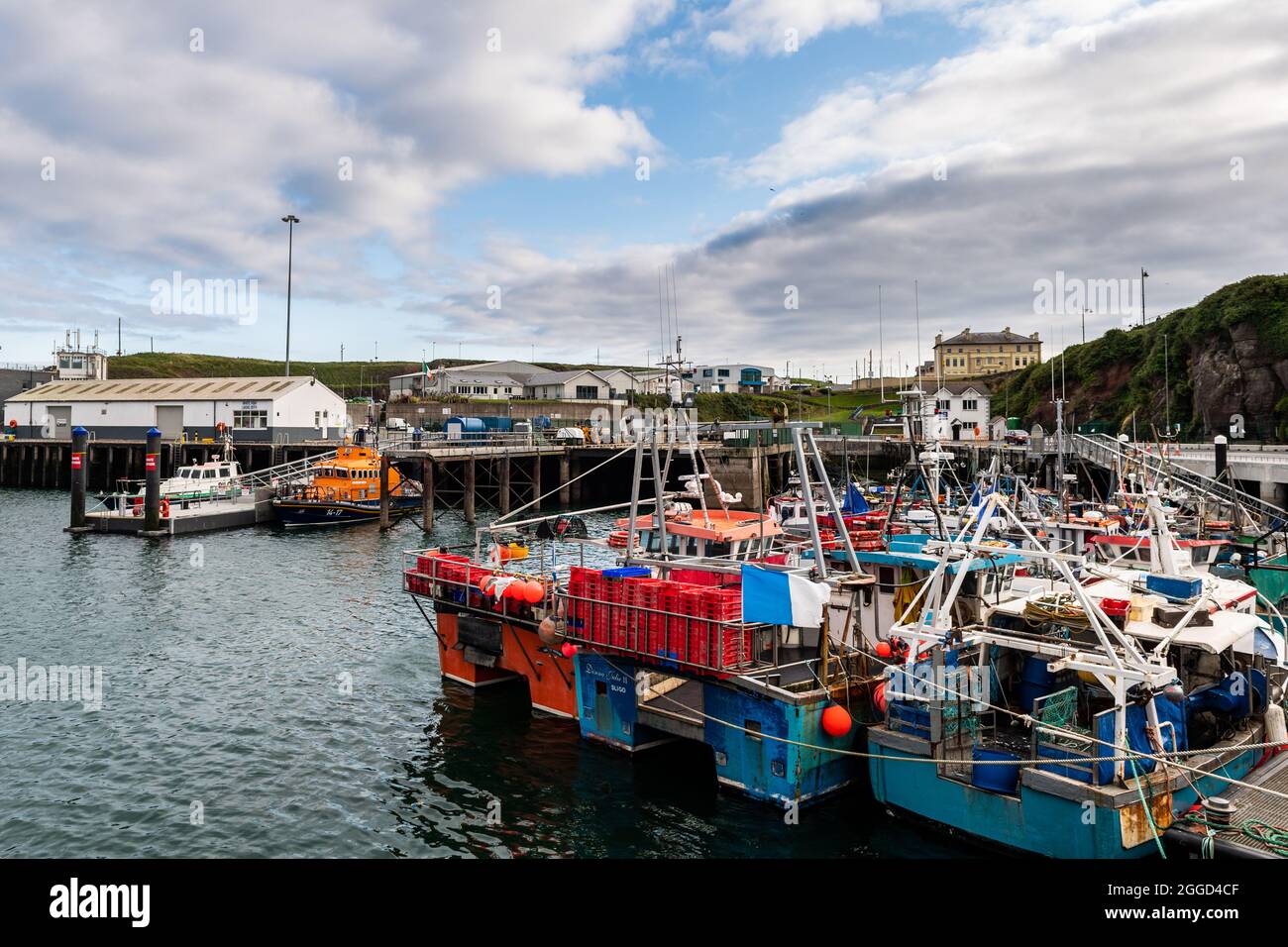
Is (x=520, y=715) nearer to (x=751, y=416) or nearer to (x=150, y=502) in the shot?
(x=150, y=502)

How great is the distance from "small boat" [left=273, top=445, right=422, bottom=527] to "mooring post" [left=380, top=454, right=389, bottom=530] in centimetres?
208

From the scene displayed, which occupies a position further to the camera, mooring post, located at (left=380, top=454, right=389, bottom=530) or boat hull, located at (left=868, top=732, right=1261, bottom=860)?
mooring post, located at (left=380, top=454, right=389, bottom=530)

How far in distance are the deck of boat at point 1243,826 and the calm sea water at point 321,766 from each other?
3357mm

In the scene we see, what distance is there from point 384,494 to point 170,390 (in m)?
44.3

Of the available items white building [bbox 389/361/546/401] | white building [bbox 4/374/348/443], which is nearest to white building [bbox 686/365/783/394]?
white building [bbox 389/361/546/401]

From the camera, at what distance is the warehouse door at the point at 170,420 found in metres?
80.5

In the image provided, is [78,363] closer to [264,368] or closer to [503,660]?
[264,368]

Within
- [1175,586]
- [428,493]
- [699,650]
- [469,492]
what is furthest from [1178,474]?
[699,650]

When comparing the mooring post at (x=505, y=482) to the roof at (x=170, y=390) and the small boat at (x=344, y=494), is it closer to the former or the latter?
the small boat at (x=344, y=494)

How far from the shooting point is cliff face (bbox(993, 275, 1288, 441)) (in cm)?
6875

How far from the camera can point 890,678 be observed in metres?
13.9

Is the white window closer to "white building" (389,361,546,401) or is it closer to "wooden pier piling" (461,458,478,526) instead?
"wooden pier piling" (461,458,478,526)

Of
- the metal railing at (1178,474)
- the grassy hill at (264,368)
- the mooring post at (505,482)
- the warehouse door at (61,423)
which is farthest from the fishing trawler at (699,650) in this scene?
the grassy hill at (264,368)
